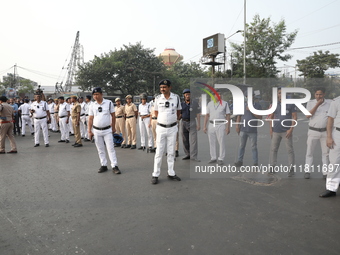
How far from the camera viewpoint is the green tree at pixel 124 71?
41.7 metres

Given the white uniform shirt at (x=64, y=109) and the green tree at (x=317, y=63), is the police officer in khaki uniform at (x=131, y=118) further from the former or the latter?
the green tree at (x=317, y=63)

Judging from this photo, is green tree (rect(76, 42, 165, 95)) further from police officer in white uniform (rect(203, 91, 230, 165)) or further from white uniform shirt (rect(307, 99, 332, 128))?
white uniform shirt (rect(307, 99, 332, 128))

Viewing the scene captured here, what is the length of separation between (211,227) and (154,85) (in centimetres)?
4137

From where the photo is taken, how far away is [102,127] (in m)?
6.18

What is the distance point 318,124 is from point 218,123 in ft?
7.87

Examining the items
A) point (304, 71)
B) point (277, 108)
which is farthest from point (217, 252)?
point (304, 71)

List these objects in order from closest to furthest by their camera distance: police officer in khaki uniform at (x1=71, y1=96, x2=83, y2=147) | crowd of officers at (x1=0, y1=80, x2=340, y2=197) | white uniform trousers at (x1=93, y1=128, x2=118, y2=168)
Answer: crowd of officers at (x1=0, y1=80, x2=340, y2=197) < white uniform trousers at (x1=93, y1=128, x2=118, y2=168) < police officer in khaki uniform at (x1=71, y1=96, x2=83, y2=147)

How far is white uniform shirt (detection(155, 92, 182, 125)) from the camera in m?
5.44

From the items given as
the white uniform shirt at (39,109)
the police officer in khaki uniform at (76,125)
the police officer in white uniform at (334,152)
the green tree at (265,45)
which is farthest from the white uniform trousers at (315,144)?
the green tree at (265,45)

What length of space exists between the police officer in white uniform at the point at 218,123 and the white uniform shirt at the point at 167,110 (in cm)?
169

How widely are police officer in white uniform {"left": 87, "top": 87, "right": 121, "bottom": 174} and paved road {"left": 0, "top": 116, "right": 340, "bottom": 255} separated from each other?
0.35m

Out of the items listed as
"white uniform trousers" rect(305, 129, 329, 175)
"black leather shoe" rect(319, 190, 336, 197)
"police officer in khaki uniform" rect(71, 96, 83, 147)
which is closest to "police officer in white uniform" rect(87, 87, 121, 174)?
"police officer in khaki uniform" rect(71, 96, 83, 147)

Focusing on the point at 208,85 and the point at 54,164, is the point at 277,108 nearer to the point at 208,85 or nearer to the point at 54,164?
the point at 208,85

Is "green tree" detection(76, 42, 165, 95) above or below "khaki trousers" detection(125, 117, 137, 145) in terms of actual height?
above
